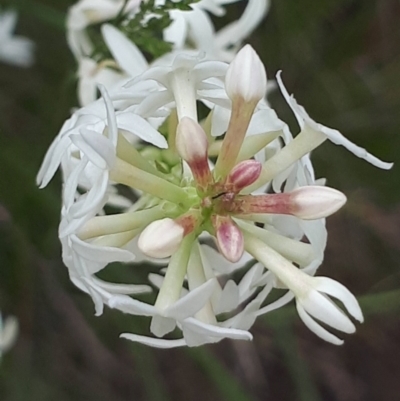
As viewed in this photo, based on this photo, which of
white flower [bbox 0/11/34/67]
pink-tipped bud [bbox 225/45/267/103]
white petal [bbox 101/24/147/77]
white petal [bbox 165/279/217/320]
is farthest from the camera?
white flower [bbox 0/11/34/67]

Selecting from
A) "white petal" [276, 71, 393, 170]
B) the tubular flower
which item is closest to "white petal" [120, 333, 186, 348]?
the tubular flower

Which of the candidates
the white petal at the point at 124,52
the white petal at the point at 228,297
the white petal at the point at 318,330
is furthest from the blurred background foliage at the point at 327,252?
the white petal at the point at 318,330

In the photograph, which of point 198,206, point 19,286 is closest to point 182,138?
point 198,206

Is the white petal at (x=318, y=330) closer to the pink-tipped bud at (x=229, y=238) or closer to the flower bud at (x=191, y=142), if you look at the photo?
the pink-tipped bud at (x=229, y=238)

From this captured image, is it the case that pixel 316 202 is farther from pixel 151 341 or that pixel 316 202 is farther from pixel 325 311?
pixel 151 341

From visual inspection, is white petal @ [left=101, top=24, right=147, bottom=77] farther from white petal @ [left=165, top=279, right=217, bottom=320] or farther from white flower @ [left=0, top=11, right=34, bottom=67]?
white flower @ [left=0, top=11, right=34, bottom=67]

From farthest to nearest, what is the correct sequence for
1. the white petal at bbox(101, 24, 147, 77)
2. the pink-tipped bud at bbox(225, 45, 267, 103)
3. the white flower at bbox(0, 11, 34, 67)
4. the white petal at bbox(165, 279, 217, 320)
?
the white flower at bbox(0, 11, 34, 67), the white petal at bbox(101, 24, 147, 77), the pink-tipped bud at bbox(225, 45, 267, 103), the white petal at bbox(165, 279, 217, 320)

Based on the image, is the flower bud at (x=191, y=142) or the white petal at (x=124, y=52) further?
the white petal at (x=124, y=52)
